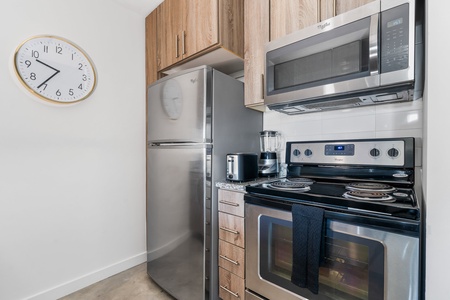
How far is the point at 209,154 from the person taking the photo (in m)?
1.43

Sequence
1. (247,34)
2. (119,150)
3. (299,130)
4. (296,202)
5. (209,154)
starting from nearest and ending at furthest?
1. (296,202)
2. (209,154)
3. (247,34)
4. (299,130)
5. (119,150)

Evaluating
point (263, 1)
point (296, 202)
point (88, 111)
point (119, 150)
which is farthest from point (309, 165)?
point (88, 111)

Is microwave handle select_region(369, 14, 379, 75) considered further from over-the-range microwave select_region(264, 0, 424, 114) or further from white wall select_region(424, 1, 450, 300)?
white wall select_region(424, 1, 450, 300)

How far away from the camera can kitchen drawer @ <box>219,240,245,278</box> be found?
4.33ft

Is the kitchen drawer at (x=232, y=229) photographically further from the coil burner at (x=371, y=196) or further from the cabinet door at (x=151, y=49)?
the cabinet door at (x=151, y=49)

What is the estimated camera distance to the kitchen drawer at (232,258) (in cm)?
132

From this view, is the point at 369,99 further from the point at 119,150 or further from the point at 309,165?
the point at 119,150

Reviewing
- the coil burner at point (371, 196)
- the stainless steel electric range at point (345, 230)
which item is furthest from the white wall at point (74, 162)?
the coil burner at point (371, 196)

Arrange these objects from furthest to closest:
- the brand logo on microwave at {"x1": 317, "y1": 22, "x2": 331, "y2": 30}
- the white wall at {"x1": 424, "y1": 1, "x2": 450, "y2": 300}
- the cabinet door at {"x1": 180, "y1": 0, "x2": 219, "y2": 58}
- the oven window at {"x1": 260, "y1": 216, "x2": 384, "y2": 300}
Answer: the cabinet door at {"x1": 180, "y1": 0, "x2": 219, "y2": 58}
the brand logo on microwave at {"x1": 317, "y1": 22, "x2": 331, "y2": 30}
the oven window at {"x1": 260, "y1": 216, "x2": 384, "y2": 300}
the white wall at {"x1": 424, "y1": 1, "x2": 450, "y2": 300}

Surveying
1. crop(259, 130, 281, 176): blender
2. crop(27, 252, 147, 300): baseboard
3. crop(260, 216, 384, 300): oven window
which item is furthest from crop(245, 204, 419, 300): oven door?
crop(27, 252, 147, 300): baseboard

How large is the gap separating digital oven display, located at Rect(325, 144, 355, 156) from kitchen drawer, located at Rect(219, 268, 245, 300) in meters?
1.02

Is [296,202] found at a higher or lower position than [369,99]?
lower

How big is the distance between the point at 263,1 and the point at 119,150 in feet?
5.79

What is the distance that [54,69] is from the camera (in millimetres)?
1643
